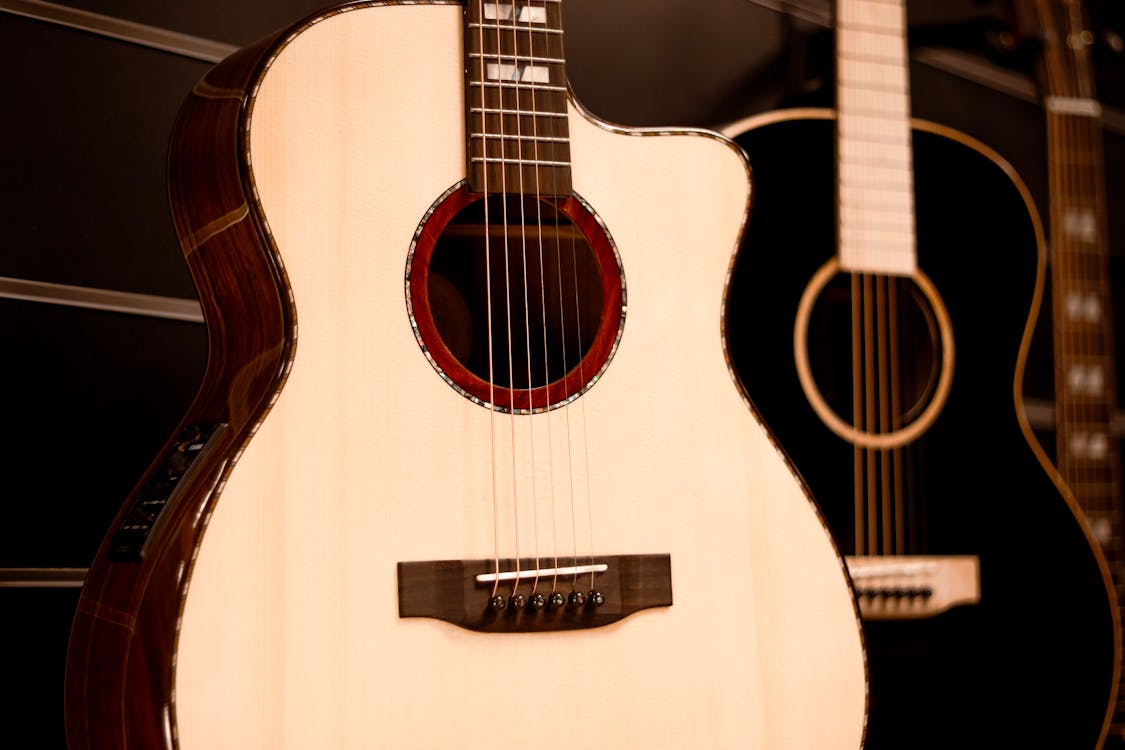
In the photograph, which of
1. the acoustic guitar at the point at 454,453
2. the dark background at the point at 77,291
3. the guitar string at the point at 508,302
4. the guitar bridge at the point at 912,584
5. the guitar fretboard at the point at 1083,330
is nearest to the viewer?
the acoustic guitar at the point at 454,453

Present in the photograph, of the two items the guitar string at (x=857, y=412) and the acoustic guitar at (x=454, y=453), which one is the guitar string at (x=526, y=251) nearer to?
the acoustic guitar at (x=454, y=453)

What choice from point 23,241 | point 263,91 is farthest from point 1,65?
point 263,91

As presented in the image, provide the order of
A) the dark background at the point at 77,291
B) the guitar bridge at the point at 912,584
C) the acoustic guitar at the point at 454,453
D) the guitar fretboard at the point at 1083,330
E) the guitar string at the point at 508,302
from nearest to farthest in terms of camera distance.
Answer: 1. the acoustic guitar at the point at 454,453
2. the guitar string at the point at 508,302
3. the dark background at the point at 77,291
4. the guitar bridge at the point at 912,584
5. the guitar fretboard at the point at 1083,330

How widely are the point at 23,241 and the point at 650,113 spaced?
82 cm

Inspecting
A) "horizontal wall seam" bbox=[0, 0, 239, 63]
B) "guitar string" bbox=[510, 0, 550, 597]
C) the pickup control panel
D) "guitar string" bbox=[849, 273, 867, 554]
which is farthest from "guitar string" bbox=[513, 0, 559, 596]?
"guitar string" bbox=[849, 273, 867, 554]

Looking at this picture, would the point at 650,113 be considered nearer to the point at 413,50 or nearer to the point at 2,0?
the point at 413,50

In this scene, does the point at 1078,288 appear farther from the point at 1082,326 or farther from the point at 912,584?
the point at 912,584

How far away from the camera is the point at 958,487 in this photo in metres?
1.40

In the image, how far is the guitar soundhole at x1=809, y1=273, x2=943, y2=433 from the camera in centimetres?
136

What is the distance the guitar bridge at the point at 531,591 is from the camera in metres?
0.88

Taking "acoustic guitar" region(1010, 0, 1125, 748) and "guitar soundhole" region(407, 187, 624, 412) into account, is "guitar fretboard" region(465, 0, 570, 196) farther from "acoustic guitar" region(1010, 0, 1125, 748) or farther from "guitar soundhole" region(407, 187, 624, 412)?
"acoustic guitar" region(1010, 0, 1125, 748)

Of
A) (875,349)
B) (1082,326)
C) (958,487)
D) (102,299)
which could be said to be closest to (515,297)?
(102,299)

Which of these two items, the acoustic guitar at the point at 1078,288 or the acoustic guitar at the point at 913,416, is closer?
the acoustic guitar at the point at 913,416

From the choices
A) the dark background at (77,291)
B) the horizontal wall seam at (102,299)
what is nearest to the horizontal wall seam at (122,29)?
the dark background at (77,291)
